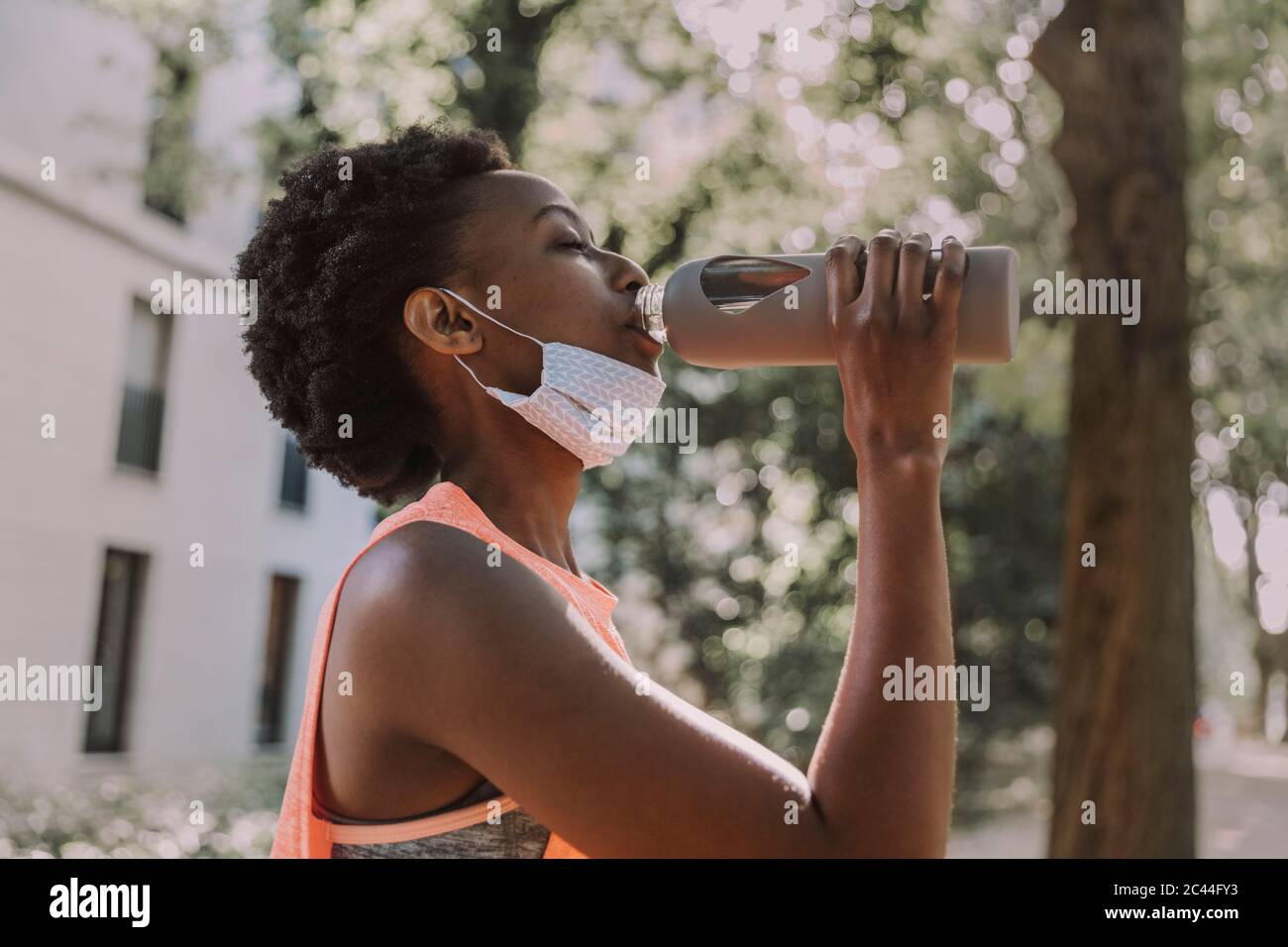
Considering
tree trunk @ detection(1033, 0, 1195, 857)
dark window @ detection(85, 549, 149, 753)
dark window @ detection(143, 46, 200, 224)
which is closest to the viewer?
tree trunk @ detection(1033, 0, 1195, 857)

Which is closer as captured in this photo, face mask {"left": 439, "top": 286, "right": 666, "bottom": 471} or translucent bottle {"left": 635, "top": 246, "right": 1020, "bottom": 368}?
A: translucent bottle {"left": 635, "top": 246, "right": 1020, "bottom": 368}

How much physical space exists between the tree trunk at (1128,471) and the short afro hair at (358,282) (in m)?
4.76

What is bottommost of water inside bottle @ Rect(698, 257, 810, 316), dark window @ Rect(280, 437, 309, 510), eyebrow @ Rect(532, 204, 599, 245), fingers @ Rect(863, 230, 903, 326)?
fingers @ Rect(863, 230, 903, 326)

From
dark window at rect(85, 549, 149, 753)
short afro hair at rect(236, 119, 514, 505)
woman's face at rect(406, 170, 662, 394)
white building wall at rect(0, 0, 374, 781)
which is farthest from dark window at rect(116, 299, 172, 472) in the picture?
woman's face at rect(406, 170, 662, 394)

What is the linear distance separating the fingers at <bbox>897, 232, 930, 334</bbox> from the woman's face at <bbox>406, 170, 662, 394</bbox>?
475 mm

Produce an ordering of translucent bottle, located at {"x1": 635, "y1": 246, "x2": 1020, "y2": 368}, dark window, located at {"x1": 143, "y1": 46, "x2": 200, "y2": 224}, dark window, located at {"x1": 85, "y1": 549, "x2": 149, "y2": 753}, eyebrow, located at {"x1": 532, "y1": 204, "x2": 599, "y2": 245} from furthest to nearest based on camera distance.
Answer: dark window, located at {"x1": 85, "y1": 549, "x2": 149, "y2": 753}, dark window, located at {"x1": 143, "y1": 46, "x2": 200, "y2": 224}, eyebrow, located at {"x1": 532, "y1": 204, "x2": 599, "y2": 245}, translucent bottle, located at {"x1": 635, "y1": 246, "x2": 1020, "y2": 368}

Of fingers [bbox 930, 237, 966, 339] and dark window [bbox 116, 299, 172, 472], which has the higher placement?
dark window [bbox 116, 299, 172, 472]

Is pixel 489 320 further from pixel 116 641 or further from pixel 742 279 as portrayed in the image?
pixel 116 641

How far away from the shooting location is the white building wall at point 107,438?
10.3 m

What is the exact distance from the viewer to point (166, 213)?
1238cm

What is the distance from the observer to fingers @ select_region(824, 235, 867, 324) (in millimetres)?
1378

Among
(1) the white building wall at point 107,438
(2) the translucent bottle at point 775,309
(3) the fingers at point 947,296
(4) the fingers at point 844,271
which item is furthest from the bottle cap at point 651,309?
(1) the white building wall at point 107,438

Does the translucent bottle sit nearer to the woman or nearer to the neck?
the woman
